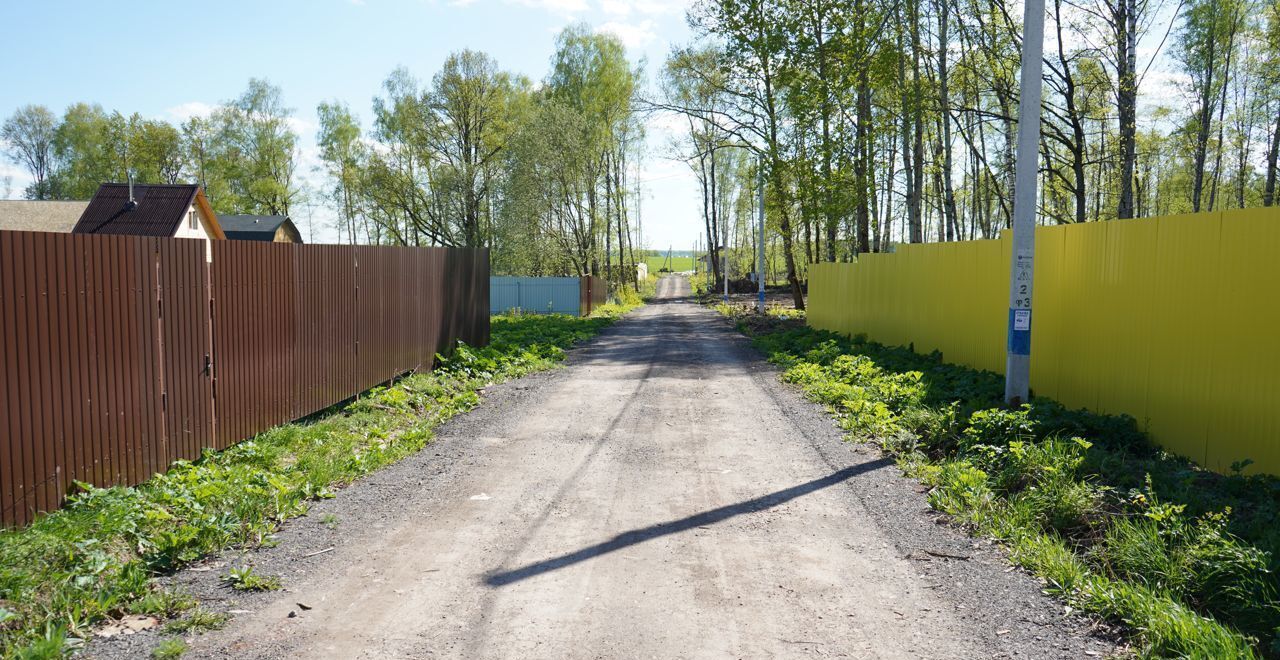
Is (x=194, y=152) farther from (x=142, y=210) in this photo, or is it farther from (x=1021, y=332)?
(x=1021, y=332)

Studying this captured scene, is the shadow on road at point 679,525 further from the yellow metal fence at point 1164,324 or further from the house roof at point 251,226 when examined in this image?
the house roof at point 251,226

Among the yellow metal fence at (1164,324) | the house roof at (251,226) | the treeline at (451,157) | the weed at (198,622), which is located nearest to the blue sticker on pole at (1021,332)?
the yellow metal fence at (1164,324)

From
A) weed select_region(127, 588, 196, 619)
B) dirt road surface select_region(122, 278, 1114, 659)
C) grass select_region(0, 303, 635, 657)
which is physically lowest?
dirt road surface select_region(122, 278, 1114, 659)

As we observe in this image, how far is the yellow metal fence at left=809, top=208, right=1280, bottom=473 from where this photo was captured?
19.6ft

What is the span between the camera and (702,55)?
30875 millimetres

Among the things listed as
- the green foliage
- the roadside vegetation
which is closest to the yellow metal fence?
the roadside vegetation

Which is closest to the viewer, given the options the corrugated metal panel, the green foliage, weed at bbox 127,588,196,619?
weed at bbox 127,588,196,619

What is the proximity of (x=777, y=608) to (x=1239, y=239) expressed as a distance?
192 inches

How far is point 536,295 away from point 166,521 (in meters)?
31.1

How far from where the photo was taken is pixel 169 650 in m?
3.58

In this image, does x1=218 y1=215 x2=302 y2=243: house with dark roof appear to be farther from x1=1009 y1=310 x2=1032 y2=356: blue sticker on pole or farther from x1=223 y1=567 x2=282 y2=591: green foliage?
x1=223 y1=567 x2=282 y2=591: green foliage

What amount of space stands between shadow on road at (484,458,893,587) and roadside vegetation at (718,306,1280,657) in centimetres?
76

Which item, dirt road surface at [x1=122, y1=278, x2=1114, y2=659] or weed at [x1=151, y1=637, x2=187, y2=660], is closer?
weed at [x1=151, y1=637, x2=187, y2=660]

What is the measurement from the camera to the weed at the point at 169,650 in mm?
3551
